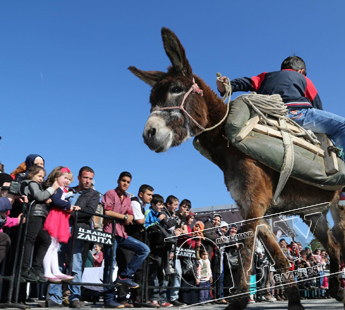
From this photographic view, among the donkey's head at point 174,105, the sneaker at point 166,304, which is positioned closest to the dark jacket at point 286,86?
the donkey's head at point 174,105

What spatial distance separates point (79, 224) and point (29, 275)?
153cm

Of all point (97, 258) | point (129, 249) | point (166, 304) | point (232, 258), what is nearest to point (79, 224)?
point (129, 249)

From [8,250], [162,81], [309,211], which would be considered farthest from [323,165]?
[8,250]

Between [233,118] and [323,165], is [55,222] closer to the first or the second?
[233,118]

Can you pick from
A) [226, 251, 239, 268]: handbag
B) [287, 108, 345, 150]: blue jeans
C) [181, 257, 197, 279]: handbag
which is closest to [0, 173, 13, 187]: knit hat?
[181, 257, 197, 279]: handbag

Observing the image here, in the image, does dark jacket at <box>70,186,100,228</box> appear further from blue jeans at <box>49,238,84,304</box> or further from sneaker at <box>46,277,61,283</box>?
sneaker at <box>46,277,61,283</box>

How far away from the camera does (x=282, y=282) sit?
3.70m

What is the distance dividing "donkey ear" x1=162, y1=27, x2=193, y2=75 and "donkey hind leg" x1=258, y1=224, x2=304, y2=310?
2061mm

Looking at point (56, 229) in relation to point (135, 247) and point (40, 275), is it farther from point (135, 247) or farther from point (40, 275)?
point (135, 247)

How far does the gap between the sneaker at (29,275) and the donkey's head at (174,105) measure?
262cm

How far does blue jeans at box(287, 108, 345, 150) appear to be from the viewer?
4.40 m

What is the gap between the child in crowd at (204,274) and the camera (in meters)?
3.75

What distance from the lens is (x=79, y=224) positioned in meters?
6.58

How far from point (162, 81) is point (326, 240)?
286cm
